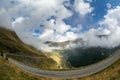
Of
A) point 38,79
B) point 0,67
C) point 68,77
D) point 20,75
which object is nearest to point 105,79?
point 68,77

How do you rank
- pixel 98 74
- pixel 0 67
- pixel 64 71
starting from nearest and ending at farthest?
1. pixel 0 67
2. pixel 98 74
3. pixel 64 71

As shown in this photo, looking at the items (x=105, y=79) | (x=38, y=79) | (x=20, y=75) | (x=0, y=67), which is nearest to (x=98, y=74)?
(x=105, y=79)

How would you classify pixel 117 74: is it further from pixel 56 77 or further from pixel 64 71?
pixel 64 71

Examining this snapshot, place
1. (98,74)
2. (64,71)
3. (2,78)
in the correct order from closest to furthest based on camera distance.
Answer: (2,78)
(98,74)
(64,71)

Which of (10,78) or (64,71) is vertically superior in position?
(64,71)

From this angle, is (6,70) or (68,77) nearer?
(6,70)

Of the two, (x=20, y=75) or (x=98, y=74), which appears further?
(x=98, y=74)

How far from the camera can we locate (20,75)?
113562 mm

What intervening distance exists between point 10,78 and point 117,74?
4327 centimetres

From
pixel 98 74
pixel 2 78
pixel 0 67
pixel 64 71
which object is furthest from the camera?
pixel 64 71

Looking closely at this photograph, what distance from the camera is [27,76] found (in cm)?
11469

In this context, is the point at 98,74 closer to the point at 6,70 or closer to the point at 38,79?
the point at 38,79

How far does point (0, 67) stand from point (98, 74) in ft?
143

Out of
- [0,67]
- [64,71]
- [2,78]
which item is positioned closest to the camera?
[2,78]
